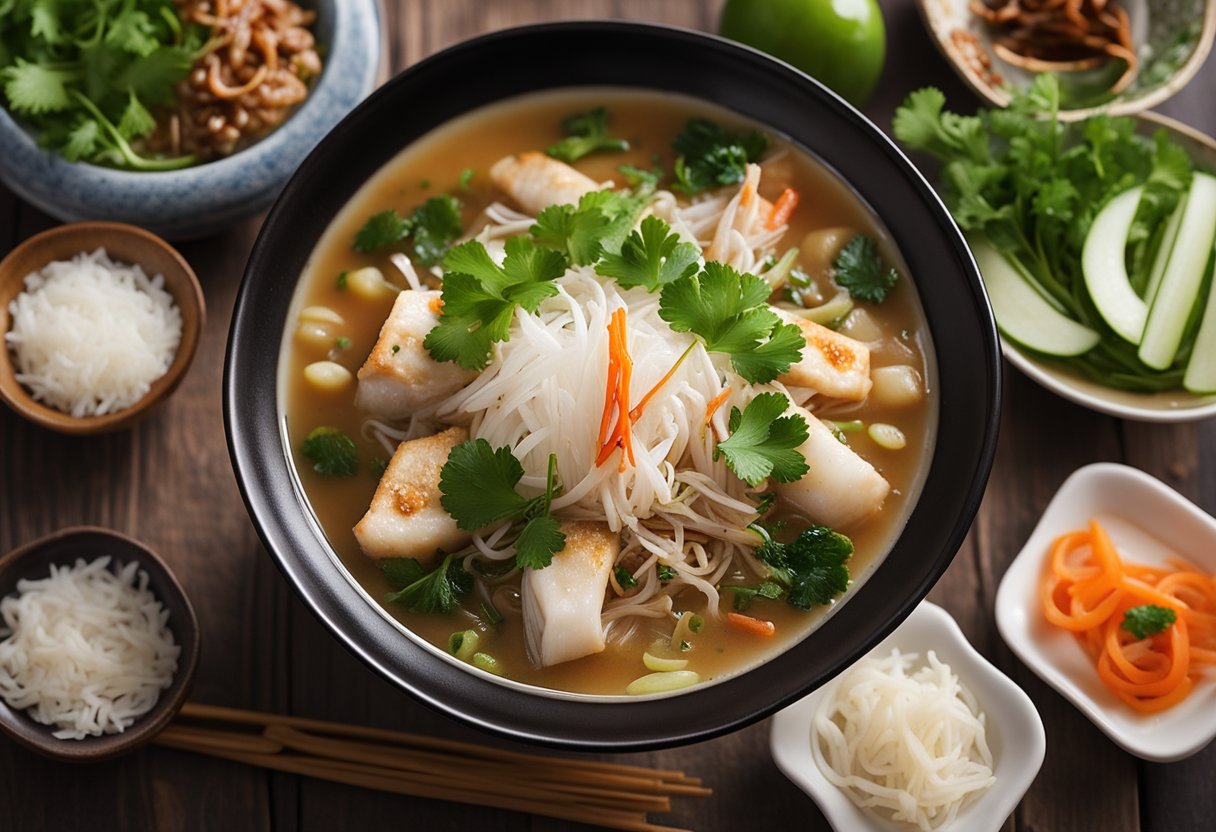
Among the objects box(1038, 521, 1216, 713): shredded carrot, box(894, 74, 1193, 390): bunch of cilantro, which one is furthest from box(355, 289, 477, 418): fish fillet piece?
box(1038, 521, 1216, 713): shredded carrot

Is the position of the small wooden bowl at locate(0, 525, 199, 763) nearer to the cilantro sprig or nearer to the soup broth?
the soup broth

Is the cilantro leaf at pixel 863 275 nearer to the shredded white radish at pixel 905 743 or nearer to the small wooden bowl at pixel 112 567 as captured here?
the shredded white radish at pixel 905 743

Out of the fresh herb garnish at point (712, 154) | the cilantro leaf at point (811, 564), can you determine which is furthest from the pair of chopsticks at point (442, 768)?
the fresh herb garnish at point (712, 154)

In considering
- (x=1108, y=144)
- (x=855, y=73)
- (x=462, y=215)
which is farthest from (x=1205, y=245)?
(x=462, y=215)

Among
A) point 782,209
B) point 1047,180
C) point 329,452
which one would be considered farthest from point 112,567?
point 1047,180

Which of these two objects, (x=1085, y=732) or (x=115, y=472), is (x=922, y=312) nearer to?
(x=1085, y=732)

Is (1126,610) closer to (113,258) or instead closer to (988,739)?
(988,739)

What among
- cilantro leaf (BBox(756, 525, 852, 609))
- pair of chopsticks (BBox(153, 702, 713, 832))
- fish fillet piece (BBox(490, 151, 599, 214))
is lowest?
pair of chopsticks (BBox(153, 702, 713, 832))
